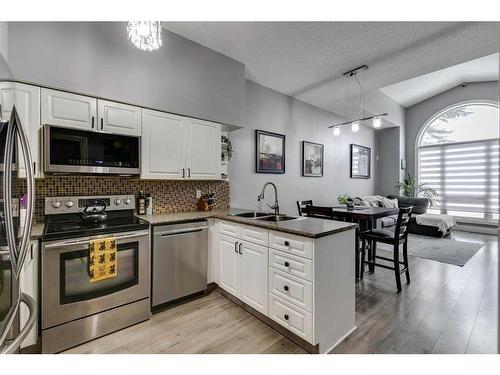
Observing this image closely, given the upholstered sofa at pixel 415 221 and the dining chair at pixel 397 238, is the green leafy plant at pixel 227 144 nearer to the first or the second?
the dining chair at pixel 397 238

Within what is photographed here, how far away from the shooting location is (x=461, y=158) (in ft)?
20.1

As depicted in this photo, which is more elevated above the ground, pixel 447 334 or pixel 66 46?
pixel 66 46

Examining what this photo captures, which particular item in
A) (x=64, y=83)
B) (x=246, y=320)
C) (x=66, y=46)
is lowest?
(x=246, y=320)

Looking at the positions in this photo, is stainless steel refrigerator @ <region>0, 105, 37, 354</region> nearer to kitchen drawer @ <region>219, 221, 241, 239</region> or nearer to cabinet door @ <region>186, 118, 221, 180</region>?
kitchen drawer @ <region>219, 221, 241, 239</region>

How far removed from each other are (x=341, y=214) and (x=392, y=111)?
15.3 ft

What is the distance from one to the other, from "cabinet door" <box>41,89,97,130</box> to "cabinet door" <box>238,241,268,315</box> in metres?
1.78

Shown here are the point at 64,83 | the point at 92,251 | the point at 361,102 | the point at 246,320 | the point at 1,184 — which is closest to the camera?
the point at 1,184

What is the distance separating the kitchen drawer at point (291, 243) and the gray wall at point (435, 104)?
6.80m

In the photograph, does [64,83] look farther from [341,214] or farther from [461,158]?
[461,158]

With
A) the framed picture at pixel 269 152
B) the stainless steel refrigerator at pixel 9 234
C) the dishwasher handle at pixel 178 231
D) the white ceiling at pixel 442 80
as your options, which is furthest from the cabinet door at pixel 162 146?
the white ceiling at pixel 442 80

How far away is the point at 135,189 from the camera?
263 centimetres

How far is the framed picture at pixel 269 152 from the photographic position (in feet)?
12.5

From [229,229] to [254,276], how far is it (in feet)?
1.76
